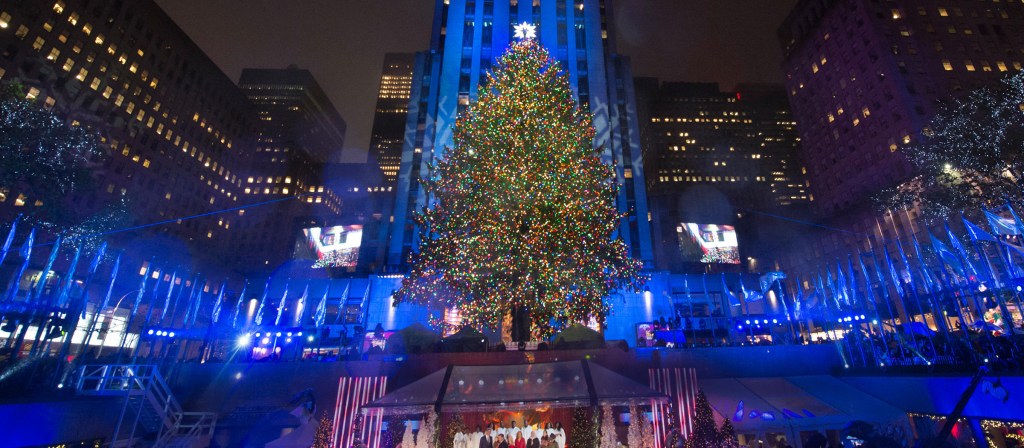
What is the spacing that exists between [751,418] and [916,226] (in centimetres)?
5496

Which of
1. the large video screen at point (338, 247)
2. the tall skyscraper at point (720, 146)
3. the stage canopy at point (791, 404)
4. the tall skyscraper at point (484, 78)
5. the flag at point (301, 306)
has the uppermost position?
the tall skyscraper at point (720, 146)

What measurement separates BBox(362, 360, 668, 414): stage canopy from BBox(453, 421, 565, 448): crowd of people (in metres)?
1.87

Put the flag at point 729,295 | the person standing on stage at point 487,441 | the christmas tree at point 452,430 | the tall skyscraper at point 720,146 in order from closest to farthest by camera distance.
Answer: the person standing on stage at point 487,441 < the christmas tree at point 452,430 < the flag at point 729,295 < the tall skyscraper at point 720,146

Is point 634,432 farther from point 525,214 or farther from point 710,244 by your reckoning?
point 710,244

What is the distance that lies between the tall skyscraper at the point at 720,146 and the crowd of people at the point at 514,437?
102065mm

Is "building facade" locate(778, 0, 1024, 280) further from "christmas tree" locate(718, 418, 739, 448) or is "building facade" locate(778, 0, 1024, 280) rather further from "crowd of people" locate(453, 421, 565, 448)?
"crowd of people" locate(453, 421, 565, 448)

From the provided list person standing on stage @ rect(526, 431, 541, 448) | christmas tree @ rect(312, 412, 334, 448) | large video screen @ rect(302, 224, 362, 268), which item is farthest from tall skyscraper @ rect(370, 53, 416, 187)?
person standing on stage @ rect(526, 431, 541, 448)

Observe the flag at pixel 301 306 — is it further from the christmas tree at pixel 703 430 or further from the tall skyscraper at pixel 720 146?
the tall skyscraper at pixel 720 146

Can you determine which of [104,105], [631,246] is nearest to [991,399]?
[631,246]

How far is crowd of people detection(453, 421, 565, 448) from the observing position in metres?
12.8

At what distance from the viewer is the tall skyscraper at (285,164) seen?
317 feet

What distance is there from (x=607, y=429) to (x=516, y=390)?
367 centimetres

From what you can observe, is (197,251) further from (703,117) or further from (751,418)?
(703,117)

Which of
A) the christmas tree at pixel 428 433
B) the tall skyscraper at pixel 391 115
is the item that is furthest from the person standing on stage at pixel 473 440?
the tall skyscraper at pixel 391 115
